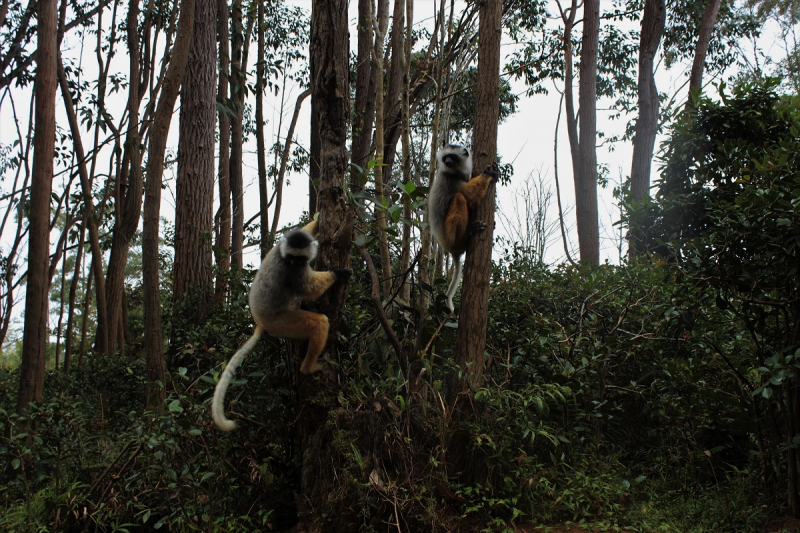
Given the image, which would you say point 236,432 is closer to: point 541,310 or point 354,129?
point 541,310

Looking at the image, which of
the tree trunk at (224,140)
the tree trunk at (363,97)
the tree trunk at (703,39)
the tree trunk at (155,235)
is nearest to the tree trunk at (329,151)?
the tree trunk at (155,235)

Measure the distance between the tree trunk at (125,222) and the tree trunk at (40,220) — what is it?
6.78 ft

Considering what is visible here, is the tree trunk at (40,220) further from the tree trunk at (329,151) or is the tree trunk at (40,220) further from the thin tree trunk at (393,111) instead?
the thin tree trunk at (393,111)

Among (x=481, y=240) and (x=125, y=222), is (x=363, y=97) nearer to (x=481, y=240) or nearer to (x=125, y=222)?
(x=125, y=222)

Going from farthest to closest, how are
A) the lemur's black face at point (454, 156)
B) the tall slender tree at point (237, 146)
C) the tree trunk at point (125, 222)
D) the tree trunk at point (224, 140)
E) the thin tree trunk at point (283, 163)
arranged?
1. the thin tree trunk at point (283, 163)
2. the tall slender tree at point (237, 146)
3. the tree trunk at point (224, 140)
4. the tree trunk at point (125, 222)
5. the lemur's black face at point (454, 156)

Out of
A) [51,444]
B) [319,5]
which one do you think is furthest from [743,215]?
[51,444]

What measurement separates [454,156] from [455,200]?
75 cm

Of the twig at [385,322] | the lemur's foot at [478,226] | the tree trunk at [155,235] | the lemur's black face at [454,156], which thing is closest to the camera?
the twig at [385,322]

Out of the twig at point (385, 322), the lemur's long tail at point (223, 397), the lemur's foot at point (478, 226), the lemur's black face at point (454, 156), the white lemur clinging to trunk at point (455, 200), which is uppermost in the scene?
the lemur's black face at point (454, 156)

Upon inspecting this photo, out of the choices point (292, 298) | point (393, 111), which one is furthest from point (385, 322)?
point (393, 111)

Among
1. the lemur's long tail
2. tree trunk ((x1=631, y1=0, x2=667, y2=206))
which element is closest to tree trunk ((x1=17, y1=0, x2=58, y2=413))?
the lemur's long tail

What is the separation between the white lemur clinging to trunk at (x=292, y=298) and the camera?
442cm

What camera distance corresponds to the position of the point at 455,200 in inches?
211

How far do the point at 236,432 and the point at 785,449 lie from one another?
13.5 ft
